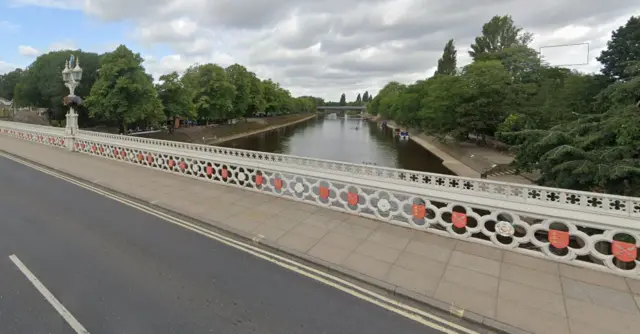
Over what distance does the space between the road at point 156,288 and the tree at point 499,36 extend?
205ft

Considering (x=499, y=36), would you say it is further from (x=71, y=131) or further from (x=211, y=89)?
(x=71, y=131)

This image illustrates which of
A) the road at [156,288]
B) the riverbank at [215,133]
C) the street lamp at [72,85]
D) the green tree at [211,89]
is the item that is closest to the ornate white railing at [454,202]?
the road at [156,288]

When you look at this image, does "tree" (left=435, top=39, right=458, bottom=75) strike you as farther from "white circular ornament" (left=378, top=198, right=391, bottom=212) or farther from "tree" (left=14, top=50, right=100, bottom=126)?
"white circular ornament" (left=378, top=198, right=391, bottom=212)

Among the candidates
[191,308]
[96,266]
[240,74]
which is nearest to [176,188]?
[96,266]

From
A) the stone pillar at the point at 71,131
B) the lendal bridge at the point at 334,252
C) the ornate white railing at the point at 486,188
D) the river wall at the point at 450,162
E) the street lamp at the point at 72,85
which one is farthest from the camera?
the river wall at the point at 450,162

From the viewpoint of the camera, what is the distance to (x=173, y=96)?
39375mm

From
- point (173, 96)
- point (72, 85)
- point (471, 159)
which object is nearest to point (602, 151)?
point (471, 159)

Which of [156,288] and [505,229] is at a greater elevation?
[505,229]

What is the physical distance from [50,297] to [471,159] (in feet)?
109

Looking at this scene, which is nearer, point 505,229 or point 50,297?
point 50,297

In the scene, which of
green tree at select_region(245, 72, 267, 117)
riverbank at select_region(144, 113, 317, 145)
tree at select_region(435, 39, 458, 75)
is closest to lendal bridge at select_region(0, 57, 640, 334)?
riverbank at select_region(144, 113, 317, 145)

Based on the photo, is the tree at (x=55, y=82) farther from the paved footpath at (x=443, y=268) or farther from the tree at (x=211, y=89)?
the paved footpath at (x=443, y=268)

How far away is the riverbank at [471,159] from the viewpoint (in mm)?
25411

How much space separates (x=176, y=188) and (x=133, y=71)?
28586 mm
